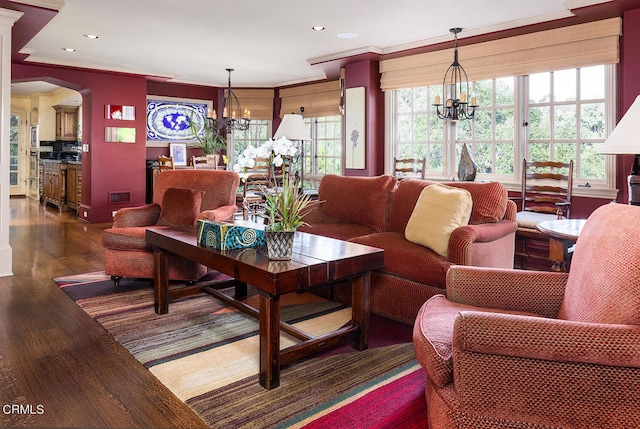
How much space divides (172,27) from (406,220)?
3335mm

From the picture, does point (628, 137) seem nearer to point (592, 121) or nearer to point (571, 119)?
point (592, 121)

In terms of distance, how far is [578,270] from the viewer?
5.67 feet

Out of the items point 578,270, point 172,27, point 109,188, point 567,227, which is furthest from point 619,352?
point 109,188

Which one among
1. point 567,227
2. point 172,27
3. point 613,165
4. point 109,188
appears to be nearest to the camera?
point 567,227

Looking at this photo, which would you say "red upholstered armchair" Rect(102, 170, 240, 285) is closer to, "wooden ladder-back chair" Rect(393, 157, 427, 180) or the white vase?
the white vase

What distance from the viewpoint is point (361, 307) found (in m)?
2.52

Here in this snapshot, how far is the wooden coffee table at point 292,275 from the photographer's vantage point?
209cm

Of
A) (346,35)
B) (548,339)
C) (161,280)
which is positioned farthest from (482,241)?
(346,35)

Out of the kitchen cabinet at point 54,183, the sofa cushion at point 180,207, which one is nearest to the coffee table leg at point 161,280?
the sofa cushion at point 180,207

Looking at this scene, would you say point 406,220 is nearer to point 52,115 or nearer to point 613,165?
point 613,165

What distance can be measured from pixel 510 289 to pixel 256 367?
126cm

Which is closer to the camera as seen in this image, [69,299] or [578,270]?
[578,270]

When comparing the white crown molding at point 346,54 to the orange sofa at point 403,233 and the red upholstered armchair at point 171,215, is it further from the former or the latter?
the red upholstered armchair at point 171,215

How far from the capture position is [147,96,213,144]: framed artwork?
8.48 metres
